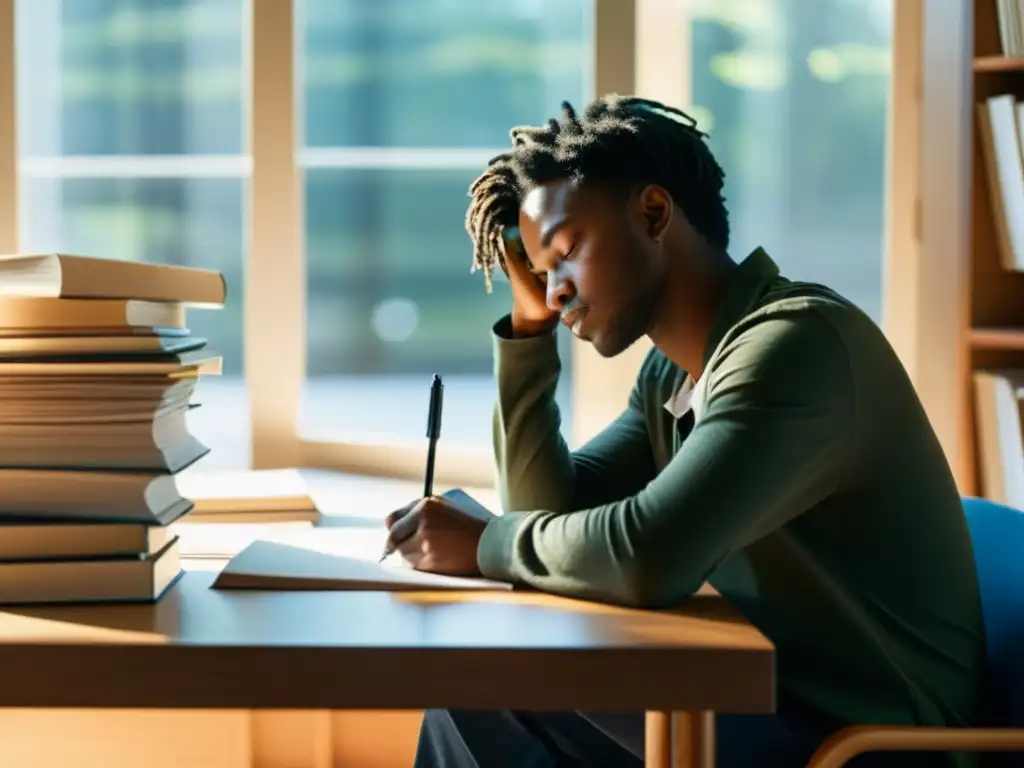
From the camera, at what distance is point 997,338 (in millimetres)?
2109

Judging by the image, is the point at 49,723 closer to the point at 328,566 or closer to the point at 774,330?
the point at 328,566

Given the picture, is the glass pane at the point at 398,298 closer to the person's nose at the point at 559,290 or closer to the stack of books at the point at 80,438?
the person's nose at the point at 559,290

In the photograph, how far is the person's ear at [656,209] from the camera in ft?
4.86

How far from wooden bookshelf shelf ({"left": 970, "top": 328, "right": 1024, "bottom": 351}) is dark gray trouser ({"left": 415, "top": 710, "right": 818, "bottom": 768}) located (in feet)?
3.30

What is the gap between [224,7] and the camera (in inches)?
105

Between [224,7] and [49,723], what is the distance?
1458mm

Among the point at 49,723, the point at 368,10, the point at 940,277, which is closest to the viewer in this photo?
the point at 940,277

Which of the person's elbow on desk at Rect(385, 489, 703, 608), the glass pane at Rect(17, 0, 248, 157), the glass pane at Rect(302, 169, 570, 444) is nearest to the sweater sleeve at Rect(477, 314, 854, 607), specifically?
the person's elbow on desk at Rect(385, 489, 703, 608)

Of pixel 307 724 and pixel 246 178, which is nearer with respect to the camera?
pixel 307 724

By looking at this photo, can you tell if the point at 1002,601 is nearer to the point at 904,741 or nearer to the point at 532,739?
the point at 904,741

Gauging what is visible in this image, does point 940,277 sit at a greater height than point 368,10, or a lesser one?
lesser

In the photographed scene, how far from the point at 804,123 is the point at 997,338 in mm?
586

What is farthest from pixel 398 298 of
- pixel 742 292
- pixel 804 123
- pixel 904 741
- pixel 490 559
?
pixel 904 741

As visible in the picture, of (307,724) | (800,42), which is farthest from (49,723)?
(800,42)
